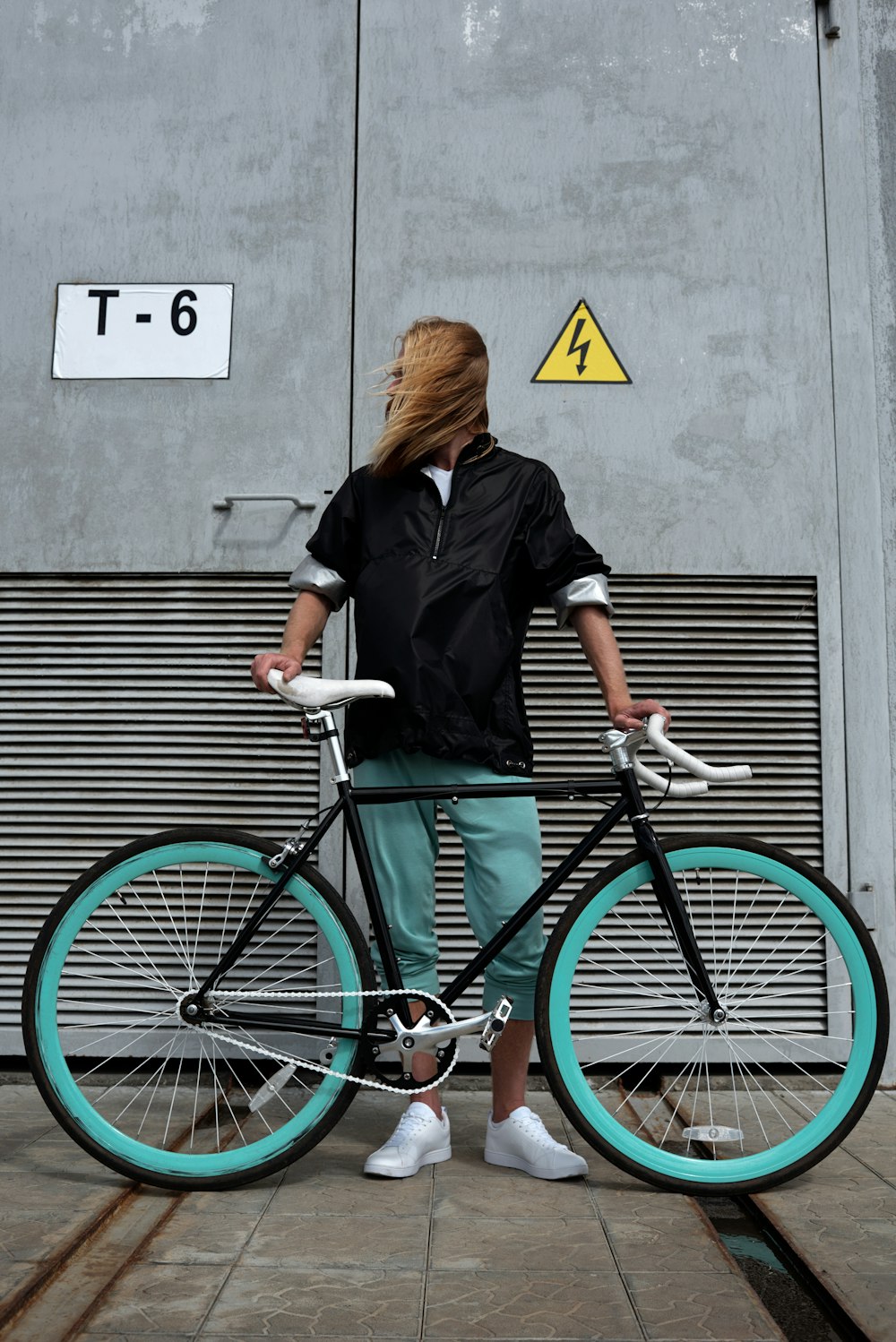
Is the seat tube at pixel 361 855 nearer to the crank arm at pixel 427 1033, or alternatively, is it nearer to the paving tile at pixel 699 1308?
the crank arm at pixel 427 1033

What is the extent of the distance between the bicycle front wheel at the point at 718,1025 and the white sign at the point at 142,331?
1.90 metres

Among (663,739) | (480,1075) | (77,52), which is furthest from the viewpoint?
(77,52)

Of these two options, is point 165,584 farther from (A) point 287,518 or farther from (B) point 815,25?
(B) point 815,25

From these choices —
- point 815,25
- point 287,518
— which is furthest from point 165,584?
point 815,25

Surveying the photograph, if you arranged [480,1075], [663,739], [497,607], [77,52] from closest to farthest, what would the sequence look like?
[663,739] < [497,607] < [480,1075] < [77,52]

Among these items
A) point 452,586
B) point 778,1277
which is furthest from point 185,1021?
point 778,1277

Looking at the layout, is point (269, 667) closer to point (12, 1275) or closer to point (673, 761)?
point (673, 761)

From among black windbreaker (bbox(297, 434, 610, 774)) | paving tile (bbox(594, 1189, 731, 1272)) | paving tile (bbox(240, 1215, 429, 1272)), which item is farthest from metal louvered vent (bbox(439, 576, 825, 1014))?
paving tile (bbox(240, 1215, 429, 1272))

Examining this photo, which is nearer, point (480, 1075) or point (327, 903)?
point (327, 903)

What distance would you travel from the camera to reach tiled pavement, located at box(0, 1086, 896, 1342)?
5.52 feet

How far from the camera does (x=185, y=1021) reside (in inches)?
90.3

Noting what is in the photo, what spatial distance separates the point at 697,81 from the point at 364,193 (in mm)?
988

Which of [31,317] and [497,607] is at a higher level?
[31,317]

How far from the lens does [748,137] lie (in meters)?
3.31
